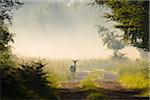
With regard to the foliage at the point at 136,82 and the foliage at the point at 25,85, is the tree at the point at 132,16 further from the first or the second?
the foliage at the point at 25,85

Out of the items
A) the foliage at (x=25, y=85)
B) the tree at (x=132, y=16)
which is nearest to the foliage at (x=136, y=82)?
the tree at (x=132, y=16)

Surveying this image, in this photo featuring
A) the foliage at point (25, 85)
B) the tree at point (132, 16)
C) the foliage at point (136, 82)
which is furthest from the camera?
the foliage at point (136, 82)

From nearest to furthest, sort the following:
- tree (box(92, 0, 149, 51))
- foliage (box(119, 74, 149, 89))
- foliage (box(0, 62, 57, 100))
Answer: foliage (box(0, 62, 57, 100)), tree (box(92, 0, 149, 51)), foliage (box(119, 74, 149, 89))

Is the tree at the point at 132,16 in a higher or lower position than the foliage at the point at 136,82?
higher

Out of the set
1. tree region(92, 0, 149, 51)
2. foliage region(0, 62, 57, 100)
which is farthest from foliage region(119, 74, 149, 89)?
foliage region(0, 62, 57, 100)

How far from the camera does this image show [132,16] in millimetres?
23438

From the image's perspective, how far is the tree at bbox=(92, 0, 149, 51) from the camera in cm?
2289

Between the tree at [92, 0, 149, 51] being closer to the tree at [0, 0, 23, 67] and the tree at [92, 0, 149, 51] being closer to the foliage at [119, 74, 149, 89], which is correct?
the foliage at [119, 74, 149, 89]

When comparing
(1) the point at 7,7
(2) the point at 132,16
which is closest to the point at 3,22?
(1) the point at 7,7

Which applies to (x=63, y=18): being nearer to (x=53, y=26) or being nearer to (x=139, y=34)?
(x=53, y=26)

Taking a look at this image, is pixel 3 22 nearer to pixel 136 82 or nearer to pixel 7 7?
pixel 7 7

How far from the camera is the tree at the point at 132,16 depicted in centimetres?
2289

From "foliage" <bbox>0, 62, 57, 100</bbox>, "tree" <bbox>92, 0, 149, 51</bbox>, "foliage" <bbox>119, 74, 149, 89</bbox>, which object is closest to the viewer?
"foliage" <bbox>0, 62, 57, 100</bbox>

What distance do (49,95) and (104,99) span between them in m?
2.06
